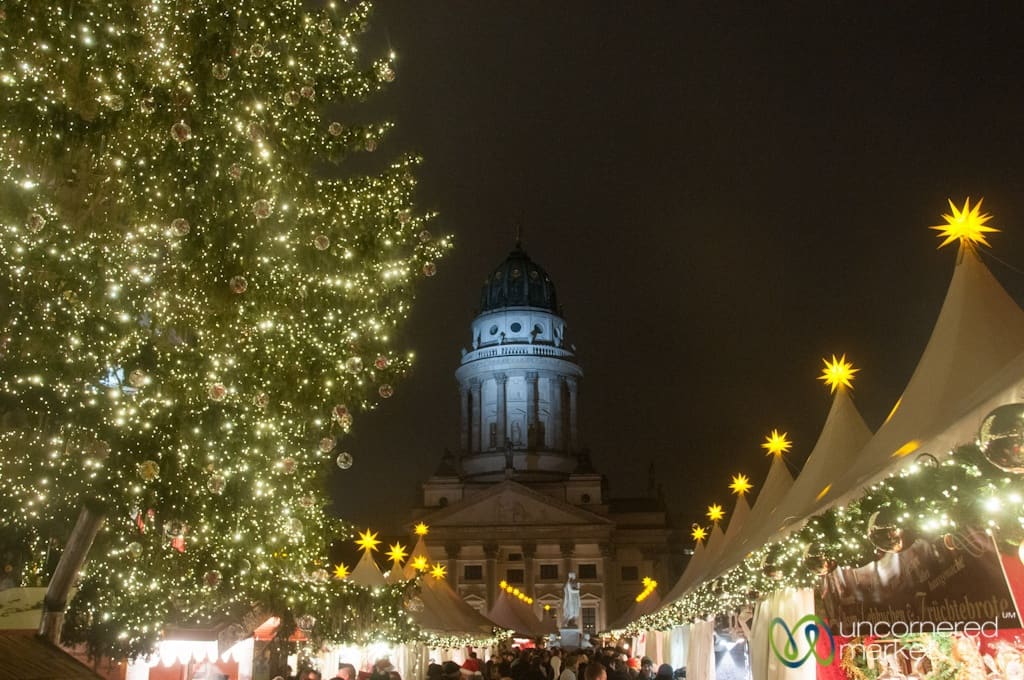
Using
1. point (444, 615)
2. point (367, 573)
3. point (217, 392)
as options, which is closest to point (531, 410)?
point (444, 615)

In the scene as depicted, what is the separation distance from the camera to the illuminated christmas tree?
621cm

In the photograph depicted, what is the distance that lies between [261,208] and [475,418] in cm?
8133

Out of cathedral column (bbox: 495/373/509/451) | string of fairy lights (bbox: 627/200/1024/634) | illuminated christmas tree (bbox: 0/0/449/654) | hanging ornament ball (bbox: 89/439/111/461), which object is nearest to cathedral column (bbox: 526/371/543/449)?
cathedral column (bbox: 495/373/509/451)

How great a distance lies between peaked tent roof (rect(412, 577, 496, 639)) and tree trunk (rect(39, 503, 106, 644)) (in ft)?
A: 48.8

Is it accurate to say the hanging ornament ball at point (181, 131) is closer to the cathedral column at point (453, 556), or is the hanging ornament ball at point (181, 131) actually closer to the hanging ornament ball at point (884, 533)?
the hanging ornament ball at point (884, 533)

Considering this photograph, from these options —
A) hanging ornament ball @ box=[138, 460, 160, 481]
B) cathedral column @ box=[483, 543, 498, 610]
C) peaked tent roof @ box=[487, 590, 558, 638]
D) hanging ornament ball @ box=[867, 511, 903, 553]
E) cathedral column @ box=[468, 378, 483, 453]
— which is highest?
cathedral column @ box=[468, 378, 483, 453]

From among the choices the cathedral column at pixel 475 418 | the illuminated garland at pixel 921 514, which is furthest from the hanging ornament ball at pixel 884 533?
the cathedral column at pixel 475 418

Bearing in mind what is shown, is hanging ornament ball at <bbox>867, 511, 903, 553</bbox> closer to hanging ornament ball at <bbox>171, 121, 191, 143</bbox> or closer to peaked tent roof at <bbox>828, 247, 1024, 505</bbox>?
peaked tent roof at <bbox>828, 247, 1024, 505</bbox>

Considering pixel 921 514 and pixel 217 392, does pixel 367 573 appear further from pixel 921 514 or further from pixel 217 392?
pixel 921 514

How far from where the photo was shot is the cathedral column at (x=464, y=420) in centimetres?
8825

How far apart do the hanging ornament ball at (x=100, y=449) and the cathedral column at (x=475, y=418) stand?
80.3 m

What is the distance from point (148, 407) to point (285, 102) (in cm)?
300

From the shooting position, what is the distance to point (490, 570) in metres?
76.1

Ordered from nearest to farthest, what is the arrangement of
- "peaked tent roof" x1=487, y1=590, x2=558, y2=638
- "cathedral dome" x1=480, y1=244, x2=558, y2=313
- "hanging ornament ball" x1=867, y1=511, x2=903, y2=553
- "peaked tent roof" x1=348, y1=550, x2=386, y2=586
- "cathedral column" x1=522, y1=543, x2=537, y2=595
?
"hanging ornament ball" x1=867, y1=511, x2=903, y2=553, "peaked tent roof" x1=348, y1=550, x2=386, y2=586, "peaked tent roof" x1=487, y1=590, x2=558, y2=638, "cathedral column" x1=522, y1=543, x2=537, y2=595, "cathedral dome" x1=480, y1=244, x2=558, y2=313
